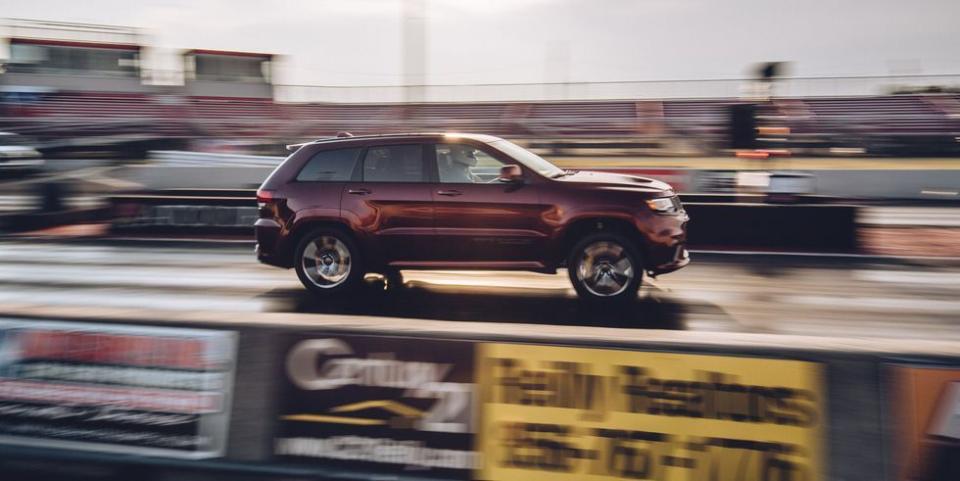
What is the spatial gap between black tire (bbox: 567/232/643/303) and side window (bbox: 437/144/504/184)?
3.86 feet

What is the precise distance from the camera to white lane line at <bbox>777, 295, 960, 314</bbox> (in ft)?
26.1

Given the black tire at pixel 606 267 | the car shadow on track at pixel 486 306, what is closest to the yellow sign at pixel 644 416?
the car shadow on track at pixel 486 306

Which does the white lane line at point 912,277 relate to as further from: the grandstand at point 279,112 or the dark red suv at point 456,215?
the grandstand at point 279,112

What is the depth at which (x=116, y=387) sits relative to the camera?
3738 mm

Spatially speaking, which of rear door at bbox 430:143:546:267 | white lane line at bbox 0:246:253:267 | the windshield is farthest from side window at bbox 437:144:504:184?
white lane line at bbox 0:246:253:267

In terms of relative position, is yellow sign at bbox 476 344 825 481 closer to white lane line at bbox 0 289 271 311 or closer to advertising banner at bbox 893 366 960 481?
advertising banner at bbox 893 366 960 481

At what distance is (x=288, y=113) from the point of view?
43812 millimetres

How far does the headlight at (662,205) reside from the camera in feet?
24.9

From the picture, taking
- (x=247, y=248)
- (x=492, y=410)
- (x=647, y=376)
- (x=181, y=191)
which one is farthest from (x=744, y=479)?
(x=181, y=191)

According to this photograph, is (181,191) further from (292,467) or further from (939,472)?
(939,472)

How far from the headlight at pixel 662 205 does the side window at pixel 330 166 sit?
122 inches

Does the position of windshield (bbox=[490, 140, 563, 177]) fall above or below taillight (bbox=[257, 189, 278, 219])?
above

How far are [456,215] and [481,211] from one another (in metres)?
0.26

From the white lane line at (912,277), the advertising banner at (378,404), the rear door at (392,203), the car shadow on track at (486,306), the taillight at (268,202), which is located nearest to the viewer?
the advertising banner at (378,404)
